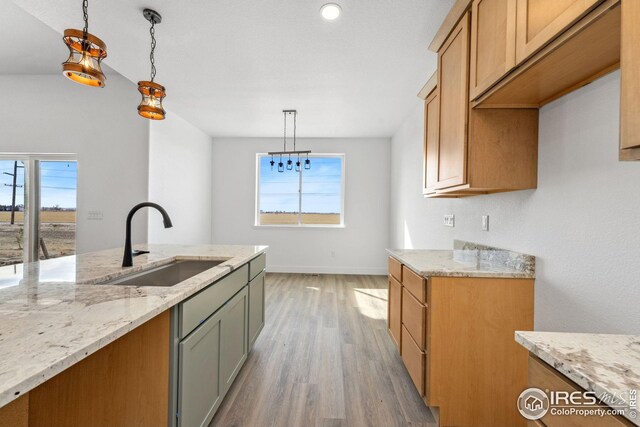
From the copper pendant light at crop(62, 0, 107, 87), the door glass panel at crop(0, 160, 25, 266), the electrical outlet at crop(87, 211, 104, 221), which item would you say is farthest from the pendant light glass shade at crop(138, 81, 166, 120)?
the door glass panel at crop(0, 160, 25, 266)

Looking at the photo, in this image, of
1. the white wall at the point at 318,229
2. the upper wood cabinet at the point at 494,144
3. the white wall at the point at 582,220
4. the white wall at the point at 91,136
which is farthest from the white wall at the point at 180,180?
the white wall at the point at 582,220

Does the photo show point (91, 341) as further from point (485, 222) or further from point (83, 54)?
point (485, 222)

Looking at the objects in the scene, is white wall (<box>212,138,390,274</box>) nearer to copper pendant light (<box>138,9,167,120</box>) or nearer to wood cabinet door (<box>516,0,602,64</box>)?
copper pendant light (<box>138,9,167,120</box>)

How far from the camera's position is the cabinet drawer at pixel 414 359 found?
5.76ft

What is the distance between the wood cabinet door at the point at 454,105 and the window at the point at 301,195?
3759 mm

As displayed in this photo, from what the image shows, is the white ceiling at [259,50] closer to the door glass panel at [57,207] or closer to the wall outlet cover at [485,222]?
the door glass panel at [57,207]

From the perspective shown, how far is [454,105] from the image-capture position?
1.83 metres

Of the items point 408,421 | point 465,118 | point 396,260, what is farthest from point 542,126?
point 408,421

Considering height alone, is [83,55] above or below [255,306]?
above

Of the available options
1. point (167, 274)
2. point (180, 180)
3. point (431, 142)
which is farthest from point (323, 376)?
point (180, 180)

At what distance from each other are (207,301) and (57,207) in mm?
4217

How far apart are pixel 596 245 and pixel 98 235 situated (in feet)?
16.6

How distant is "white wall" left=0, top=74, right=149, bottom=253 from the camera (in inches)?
153

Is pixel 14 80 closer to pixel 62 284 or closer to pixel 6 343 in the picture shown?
pixel 62 284
